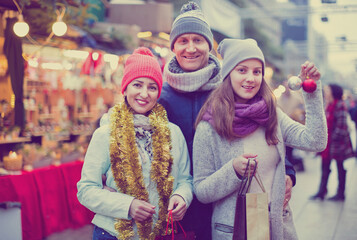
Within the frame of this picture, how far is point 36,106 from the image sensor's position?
9.06 meters

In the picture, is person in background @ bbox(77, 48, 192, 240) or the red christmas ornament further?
the red christmas ornament

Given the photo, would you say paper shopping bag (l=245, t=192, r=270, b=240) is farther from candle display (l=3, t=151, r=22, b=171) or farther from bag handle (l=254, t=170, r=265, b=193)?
candle display (l=3, t=151, r=22, b=171)

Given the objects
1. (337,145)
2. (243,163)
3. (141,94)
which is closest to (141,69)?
(141,94)

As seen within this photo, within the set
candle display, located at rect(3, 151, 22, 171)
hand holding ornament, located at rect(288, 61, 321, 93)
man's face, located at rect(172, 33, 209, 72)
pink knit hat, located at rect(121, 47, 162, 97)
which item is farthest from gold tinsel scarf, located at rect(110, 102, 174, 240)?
candle display, located at rect(3, 151, 22, 171)

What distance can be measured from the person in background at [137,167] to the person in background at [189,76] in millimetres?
198

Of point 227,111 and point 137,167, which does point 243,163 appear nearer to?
point 227,111

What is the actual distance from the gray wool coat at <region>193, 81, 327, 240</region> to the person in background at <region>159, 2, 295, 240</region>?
230 mm

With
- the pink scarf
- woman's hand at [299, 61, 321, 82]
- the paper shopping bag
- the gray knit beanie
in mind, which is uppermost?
the gray knit beanie

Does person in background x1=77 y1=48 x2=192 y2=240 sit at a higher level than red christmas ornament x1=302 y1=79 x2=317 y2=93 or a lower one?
lower

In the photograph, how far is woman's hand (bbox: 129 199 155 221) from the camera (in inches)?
79.4

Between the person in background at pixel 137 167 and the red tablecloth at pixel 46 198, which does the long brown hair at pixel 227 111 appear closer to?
the person in background at pixel 137 167

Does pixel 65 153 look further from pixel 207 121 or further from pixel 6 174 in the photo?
pixel 207 121

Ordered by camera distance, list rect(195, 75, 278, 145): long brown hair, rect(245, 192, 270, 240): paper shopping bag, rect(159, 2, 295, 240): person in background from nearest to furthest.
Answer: rect(245, 192, 270, 240): paper shopping bag
rect(195, 75, 278, 145): long brown hair
rect(159, 2, 295, 240): person in background

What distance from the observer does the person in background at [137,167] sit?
2.07m
